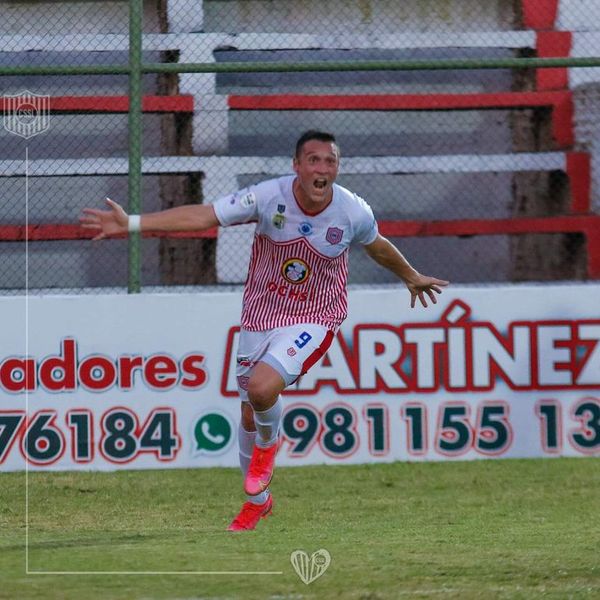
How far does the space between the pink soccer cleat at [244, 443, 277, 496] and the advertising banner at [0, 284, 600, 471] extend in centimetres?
275

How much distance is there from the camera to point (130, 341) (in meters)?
10.6

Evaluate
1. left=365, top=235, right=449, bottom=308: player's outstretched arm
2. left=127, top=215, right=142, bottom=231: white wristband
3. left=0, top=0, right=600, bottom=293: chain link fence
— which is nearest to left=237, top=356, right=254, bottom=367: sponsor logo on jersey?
left=365, top=235, right=449, bottom=308: player's outstretched arm

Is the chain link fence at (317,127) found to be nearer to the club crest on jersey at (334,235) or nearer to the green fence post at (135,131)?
the green fence post at (135,131)

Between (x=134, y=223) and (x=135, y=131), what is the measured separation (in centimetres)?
417

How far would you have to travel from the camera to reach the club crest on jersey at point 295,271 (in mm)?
7750

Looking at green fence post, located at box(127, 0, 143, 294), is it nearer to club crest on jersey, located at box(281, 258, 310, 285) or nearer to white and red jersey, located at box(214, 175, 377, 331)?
white and red jersey, located at box(214, 175, 377, 331)

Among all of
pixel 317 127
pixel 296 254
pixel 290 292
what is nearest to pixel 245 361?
pixel 290 292

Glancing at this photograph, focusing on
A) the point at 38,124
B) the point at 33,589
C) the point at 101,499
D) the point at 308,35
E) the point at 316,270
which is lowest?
the point at 101,499

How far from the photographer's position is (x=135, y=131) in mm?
10844

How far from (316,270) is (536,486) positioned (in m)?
2.98

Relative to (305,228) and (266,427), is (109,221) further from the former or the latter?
(266,427)

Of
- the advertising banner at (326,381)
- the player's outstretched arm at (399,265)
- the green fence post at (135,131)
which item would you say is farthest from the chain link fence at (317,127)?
the player's outstretched arm at (399,265)

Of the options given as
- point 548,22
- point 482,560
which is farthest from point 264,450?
point 548,22

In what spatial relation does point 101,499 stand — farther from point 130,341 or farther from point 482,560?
point 482,560
